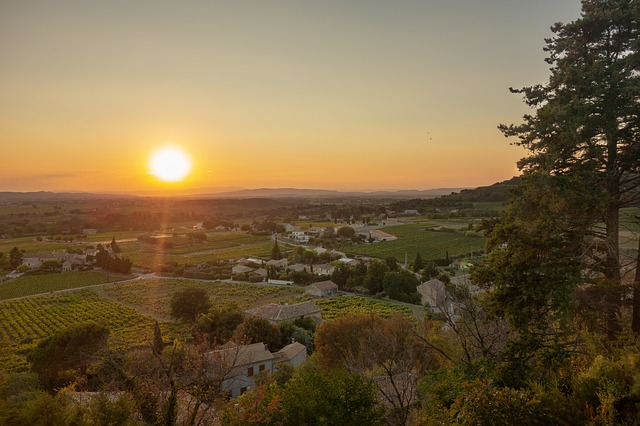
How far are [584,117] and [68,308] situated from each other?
45.9 metres

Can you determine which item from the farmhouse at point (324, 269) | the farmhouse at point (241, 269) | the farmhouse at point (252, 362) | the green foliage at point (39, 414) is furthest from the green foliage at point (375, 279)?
the green foliage at point (39, 414)

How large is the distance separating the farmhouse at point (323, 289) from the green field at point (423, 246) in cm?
1840

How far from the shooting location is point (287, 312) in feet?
104

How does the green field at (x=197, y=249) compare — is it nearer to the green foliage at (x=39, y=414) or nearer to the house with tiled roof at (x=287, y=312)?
the house with tiled roof at (x=287, y=312)

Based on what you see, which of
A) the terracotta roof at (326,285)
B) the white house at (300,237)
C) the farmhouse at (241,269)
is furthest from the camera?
the white house at (300,237)

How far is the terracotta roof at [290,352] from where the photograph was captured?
22.2m

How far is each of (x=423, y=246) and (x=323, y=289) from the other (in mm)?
28413

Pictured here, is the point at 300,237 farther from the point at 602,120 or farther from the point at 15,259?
the point at 602,120

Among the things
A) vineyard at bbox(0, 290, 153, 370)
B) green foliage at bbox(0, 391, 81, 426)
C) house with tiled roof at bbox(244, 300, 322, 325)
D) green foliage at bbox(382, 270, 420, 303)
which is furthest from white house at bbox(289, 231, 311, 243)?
green foliage at bbox(0, 391, 81, 426)

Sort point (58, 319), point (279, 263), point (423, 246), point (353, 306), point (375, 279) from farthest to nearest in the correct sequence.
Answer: point (423, 246) < point (279, 263) < point (375, 279) < point (353, 306) < point (58, 319)

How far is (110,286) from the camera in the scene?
167 feet

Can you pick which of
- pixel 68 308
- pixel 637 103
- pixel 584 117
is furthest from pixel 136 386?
pixel 68 308

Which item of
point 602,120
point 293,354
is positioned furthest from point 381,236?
point 602,120

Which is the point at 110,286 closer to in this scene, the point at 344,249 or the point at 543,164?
the point at 344,249
